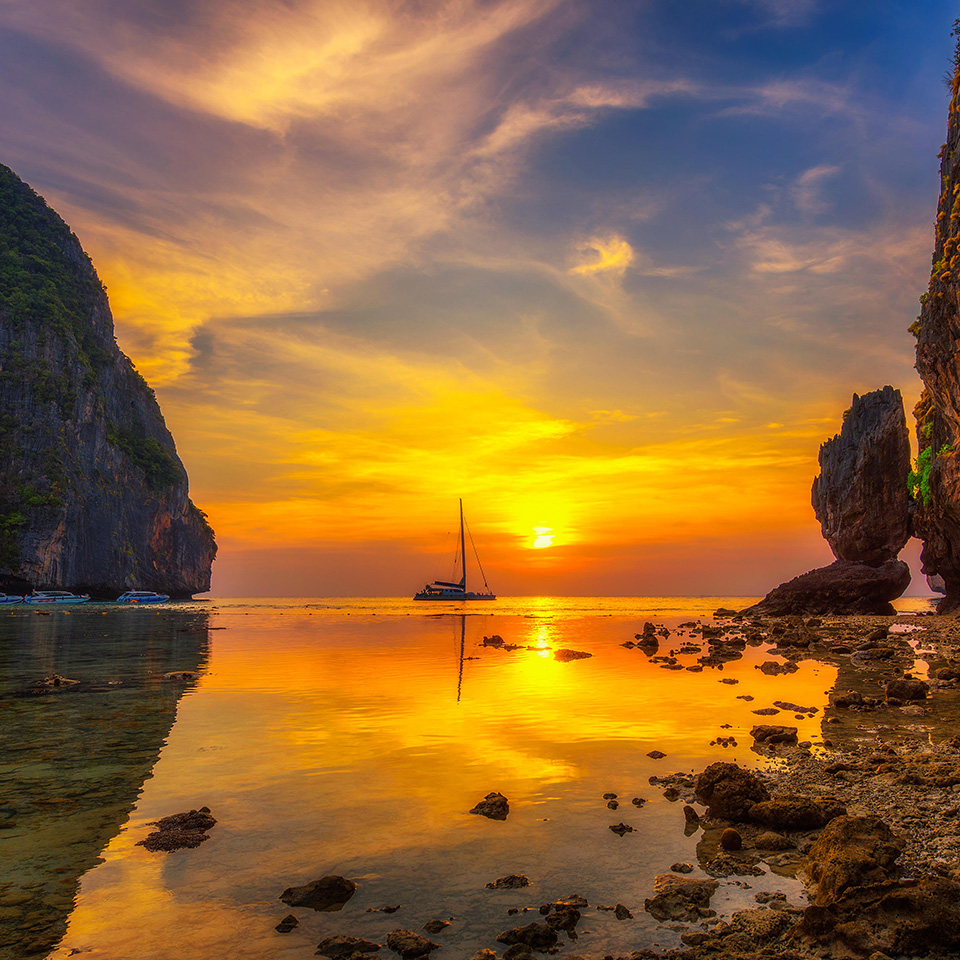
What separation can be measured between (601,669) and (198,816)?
61.1 feet

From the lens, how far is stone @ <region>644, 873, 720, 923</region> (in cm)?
550

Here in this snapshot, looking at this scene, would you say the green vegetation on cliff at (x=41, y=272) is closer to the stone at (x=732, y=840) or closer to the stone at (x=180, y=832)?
the stone at (x=180, y=832)

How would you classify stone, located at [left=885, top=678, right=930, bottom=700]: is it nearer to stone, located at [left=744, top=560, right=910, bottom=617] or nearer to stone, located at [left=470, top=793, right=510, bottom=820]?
stone, located at [left=470, top=793, right=510, bottom=820]

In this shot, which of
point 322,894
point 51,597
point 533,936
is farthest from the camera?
point 51,597

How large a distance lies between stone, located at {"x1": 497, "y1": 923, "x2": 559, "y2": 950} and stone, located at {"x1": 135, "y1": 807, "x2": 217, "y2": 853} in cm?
395

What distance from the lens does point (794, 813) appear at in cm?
741

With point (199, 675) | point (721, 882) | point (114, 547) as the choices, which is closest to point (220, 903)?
point (721, 882)

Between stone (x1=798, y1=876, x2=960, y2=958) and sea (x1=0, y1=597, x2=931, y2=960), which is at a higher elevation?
stone (x1=798, y1=876, x2=960, y2=958)

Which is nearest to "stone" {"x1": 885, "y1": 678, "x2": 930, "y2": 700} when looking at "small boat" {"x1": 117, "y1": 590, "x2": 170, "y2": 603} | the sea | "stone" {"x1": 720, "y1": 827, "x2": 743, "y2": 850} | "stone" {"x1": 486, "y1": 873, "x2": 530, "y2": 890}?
the sea

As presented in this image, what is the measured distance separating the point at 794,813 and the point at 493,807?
3.53 metres

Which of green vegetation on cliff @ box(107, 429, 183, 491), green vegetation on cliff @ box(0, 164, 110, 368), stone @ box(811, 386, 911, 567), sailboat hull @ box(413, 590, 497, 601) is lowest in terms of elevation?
sailboat hull @ box(413, 590, 497, 601)

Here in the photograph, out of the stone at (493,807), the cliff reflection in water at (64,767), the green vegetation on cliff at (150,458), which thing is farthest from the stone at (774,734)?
the green vegetation on cliff at (150,458)

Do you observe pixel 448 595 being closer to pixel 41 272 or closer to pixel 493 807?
pixel 41 272

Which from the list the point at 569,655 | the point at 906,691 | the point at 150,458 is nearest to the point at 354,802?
the point at 906,691
